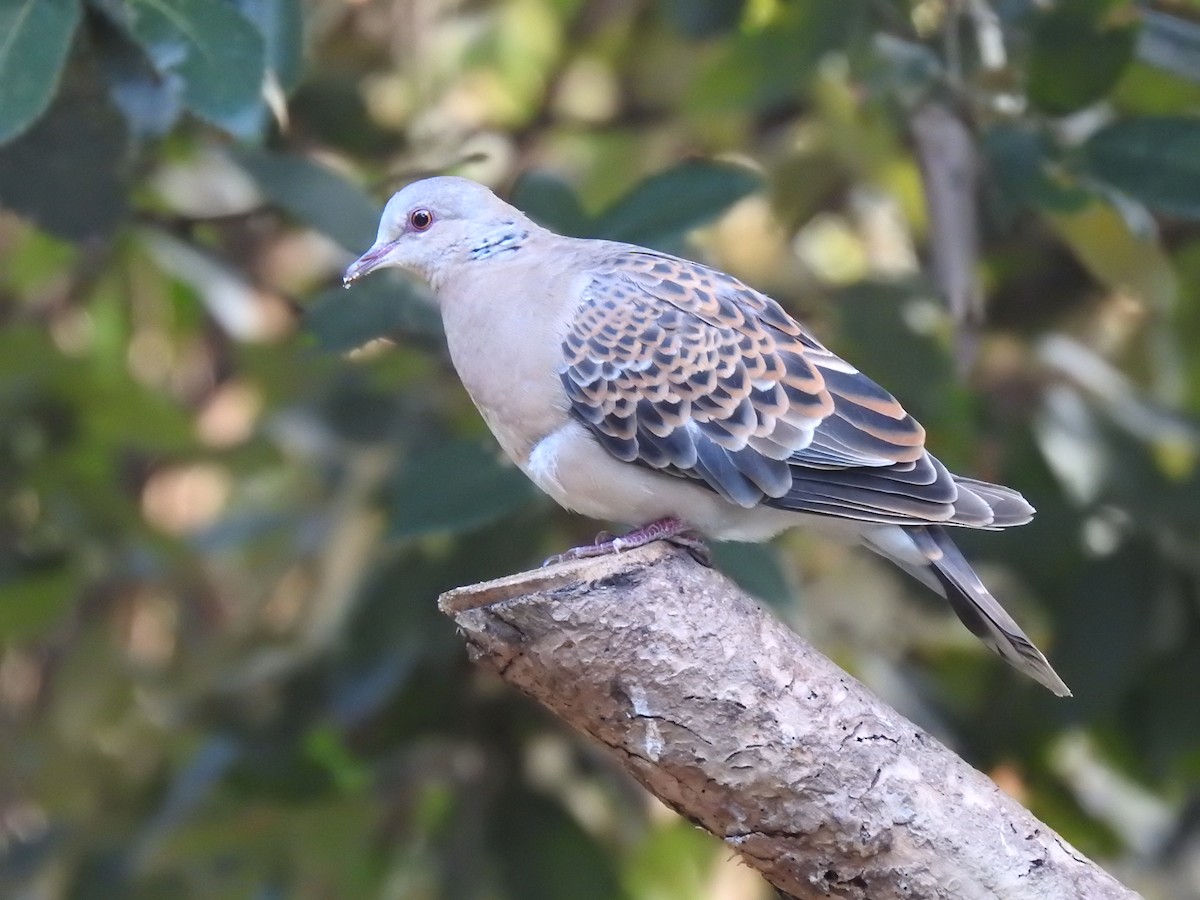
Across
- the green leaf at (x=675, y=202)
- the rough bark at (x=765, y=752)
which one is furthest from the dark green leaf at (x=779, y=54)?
the rough bark at (x=765, y=752)

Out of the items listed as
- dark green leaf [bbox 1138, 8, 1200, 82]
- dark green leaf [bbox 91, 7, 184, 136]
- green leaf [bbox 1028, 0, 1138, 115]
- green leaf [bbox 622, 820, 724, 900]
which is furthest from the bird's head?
green leaf [bbox 622, 820, 724, 900]

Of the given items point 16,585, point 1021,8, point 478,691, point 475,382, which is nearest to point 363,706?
point 478,691

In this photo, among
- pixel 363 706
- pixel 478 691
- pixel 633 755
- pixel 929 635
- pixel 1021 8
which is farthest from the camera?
pixel 929 635

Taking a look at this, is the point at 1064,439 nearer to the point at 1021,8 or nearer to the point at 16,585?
the point at 1021,8

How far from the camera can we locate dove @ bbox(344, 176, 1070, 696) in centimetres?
232

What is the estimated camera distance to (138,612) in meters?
4.65

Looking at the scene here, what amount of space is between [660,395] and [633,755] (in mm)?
677

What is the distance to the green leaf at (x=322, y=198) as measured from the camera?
115 inches

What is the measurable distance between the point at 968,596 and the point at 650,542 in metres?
0.54

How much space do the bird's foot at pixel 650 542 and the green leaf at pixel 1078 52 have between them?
1136 millimetres

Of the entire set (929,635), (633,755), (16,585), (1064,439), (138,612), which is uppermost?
(633,755)

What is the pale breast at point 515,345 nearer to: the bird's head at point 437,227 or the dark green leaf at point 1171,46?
the bird's head at point 437,227

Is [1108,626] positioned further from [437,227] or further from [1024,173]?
[437,227]

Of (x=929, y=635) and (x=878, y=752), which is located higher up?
(x=878, y=752)
